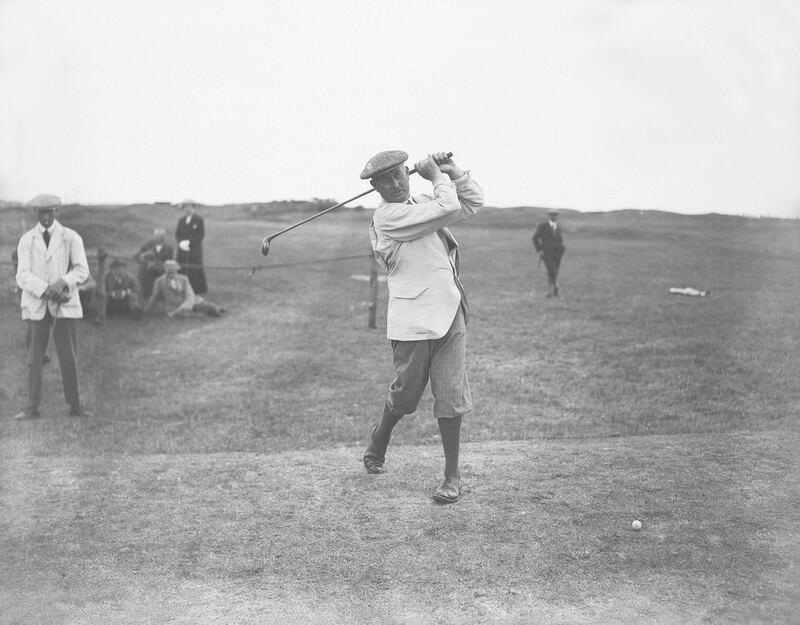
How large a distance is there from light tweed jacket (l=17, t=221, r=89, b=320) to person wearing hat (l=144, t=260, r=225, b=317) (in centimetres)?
→ 741

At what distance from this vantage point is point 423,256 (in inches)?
199

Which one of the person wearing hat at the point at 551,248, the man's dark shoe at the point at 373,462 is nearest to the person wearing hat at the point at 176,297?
the person wearing hat at the point at 551,248

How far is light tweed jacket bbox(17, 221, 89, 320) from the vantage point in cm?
844

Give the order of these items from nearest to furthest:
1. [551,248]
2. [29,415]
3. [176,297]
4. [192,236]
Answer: [29,415] < [176,297] < [192,236] < [551,248]

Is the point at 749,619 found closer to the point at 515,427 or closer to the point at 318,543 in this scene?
the point at 318,543

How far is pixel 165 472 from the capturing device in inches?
242

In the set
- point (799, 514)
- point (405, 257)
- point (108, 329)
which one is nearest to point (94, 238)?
point (108, 329)

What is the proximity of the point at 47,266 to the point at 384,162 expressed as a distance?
483cm

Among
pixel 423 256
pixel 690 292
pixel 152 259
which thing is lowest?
pixel 690 292

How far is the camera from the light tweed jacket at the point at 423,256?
4.91 metres

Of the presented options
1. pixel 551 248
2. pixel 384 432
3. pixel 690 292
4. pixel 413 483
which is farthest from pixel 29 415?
pixel 690 292

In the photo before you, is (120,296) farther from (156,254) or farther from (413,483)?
(413,483)

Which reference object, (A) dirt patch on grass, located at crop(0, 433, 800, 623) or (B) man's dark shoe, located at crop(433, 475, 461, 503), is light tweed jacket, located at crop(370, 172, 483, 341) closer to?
(B) man's dark shoe, located at crop(433, 475, 461, 503)

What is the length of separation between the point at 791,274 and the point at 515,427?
1177cm
